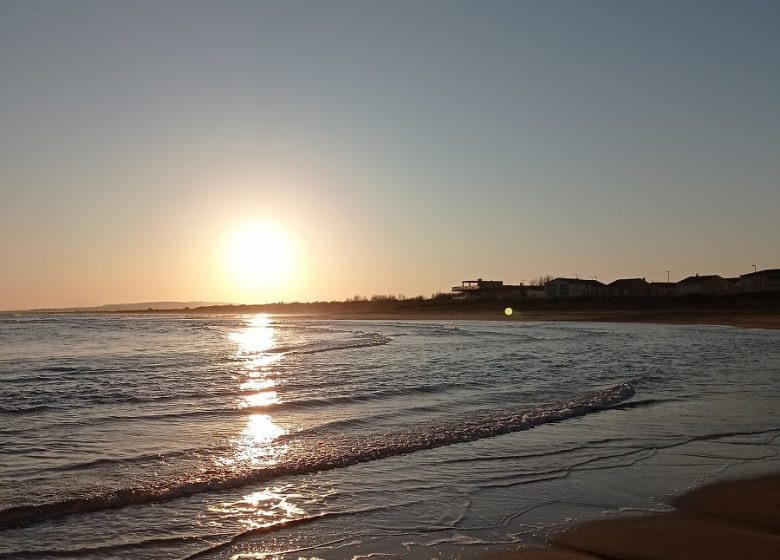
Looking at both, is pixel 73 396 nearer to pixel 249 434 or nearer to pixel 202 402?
pixel 202 402

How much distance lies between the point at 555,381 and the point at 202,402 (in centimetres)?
974

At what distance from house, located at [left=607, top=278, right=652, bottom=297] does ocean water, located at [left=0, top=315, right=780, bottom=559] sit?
82.3 metres

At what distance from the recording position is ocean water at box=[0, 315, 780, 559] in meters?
6.54

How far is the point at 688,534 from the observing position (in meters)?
6.30

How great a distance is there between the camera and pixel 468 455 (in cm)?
1006

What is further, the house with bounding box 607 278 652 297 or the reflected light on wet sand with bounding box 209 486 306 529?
the house with bounding box 607 278 652 297

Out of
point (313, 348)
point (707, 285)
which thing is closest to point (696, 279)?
point (707, 285)

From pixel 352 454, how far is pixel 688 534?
4.99 meters

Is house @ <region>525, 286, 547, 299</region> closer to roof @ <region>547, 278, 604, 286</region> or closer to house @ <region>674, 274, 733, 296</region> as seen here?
roof @ <region>547, 278, 604, 286</region>

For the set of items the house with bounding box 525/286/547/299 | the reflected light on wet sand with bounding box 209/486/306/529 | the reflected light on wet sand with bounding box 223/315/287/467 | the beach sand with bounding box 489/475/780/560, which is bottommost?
the beach sand with bounding box 489/475/780/560

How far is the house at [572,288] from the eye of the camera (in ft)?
338

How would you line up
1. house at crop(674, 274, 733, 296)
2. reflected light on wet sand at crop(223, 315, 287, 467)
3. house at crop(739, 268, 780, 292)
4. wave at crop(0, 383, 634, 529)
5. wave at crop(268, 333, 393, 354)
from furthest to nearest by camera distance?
house at crop(674, 274, 733, 296)
house at crop(739, 268, 780, 292)
wave at crop(268, 333, 393, 354)
reflected light on wet sand at crop(223, 315, 287, 467)
wave at crop(0, 383, 634, 529)

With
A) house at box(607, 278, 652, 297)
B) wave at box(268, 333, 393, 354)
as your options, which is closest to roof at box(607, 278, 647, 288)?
house at box(607, 278, 652, 297)

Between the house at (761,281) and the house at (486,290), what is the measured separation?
31.4 metres
